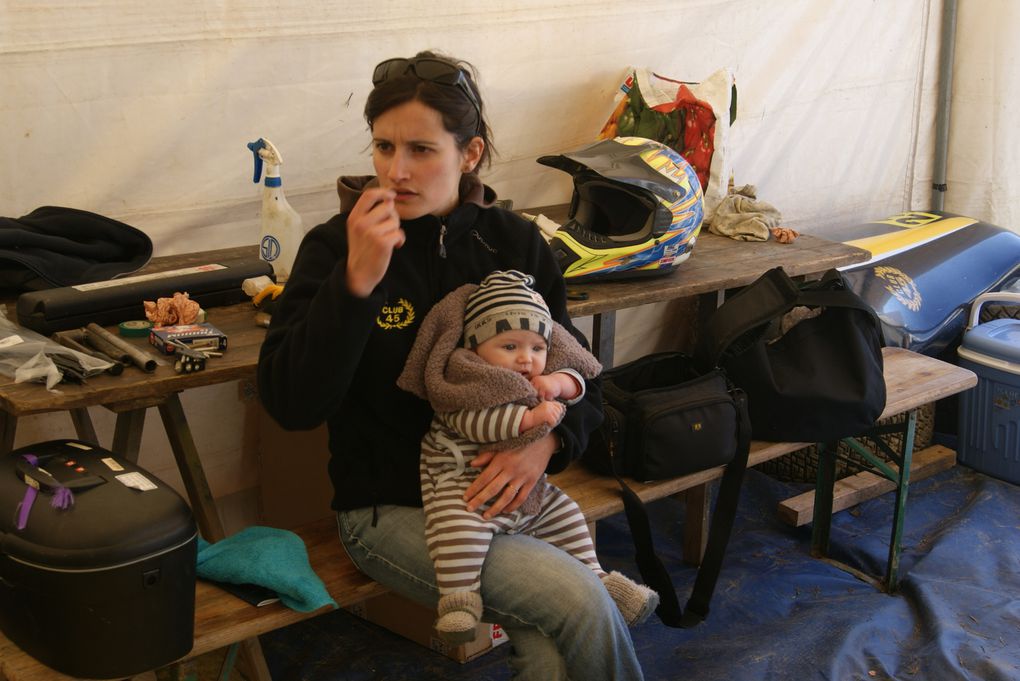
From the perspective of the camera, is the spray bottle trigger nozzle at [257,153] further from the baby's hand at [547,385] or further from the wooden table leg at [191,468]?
the baby's hand at [547,385]

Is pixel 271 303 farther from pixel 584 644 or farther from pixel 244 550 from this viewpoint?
pixel 584 644

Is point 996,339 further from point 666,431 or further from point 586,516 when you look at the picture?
point 586,516

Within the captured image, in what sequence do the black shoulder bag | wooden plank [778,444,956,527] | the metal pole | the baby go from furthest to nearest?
the metal pole
wooden plank [778,444,956,527]
the black shoulder bag
the baby

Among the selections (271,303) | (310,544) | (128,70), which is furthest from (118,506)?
(128,70)

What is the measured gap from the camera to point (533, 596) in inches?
77.0

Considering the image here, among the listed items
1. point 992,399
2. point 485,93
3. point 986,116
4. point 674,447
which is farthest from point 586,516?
point 986,116

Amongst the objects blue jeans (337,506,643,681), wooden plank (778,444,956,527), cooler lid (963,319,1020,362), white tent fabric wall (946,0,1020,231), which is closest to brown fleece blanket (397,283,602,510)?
blue jeans (337,506,643,681)

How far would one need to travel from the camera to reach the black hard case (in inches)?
67.1

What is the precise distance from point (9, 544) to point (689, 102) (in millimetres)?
2321

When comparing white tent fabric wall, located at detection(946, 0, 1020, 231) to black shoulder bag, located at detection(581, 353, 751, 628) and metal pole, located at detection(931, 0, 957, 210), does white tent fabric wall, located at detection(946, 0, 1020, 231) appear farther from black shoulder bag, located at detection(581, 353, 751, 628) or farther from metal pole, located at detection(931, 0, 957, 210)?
black shoulder bag, located at detection(581, 353, 751, 628)

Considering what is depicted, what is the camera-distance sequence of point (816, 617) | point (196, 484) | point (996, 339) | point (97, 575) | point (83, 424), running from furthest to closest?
1. point (996, 339)
2. point (816, 617)
3. point (83, 424)
4. point (196, 484)
5. point (97, 575)

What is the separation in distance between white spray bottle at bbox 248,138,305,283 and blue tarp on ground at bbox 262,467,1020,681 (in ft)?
3.43

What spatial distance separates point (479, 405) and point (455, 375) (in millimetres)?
76

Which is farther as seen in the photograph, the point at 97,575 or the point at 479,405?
the point at 479,405
